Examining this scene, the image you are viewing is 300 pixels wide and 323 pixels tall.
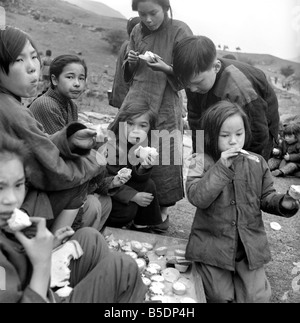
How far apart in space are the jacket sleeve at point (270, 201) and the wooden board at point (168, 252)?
47 centimetres

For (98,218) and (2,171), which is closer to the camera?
(2,171)

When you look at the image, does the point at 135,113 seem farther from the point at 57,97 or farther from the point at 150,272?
the point at 150,272

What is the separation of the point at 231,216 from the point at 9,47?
122cm

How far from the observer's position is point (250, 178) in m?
1.87

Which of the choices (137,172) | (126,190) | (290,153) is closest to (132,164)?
(137,172)

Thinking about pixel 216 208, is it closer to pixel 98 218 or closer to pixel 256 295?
pixel 256 295

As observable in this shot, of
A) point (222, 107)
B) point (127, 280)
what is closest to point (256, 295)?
point (127, 280)

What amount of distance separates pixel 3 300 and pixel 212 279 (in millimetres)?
1050

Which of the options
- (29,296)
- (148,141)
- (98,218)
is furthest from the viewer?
(148,141)

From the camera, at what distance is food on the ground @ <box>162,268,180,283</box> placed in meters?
1.88

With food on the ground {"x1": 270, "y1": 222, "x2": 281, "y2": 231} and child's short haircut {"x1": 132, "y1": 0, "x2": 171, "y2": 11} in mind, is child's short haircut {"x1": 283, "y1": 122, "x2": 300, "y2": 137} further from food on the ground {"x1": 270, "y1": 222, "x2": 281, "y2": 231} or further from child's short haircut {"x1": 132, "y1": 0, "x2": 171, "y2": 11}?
child's short haircut {"x1": 132, "y1": 0, "x2": 171, "y2": 11}

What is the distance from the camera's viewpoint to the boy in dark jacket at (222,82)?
2.02 metres

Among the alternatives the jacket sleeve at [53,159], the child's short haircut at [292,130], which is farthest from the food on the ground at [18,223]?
the child's short haircut at [292,130]
